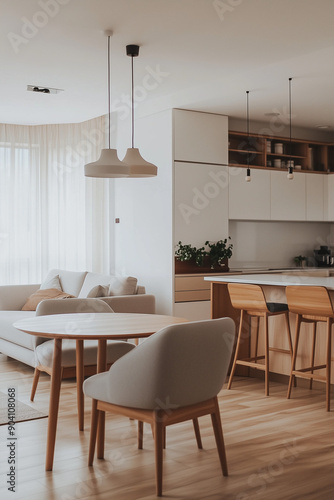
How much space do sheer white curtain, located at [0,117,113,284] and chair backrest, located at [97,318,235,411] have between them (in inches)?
189

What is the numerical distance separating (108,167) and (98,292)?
2032 millimetres

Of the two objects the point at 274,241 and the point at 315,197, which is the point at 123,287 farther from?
the point at 315,197

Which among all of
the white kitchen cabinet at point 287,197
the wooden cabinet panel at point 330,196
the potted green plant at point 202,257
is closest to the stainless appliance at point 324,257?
the wooden cabinet panel at point 330,196

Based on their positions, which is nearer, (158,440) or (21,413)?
(158,440)

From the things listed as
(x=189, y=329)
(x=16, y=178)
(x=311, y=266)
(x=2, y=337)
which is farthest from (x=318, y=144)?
(x=189, y=329)

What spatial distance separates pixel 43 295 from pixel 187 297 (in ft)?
5.08

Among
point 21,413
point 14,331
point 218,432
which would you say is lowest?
point 21,413

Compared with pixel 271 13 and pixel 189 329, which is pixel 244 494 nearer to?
A: pixel 189 329

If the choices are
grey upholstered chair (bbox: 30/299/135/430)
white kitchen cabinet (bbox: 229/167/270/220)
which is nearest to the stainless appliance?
white kitchen cabinet (bbox: 229/167/270/220)

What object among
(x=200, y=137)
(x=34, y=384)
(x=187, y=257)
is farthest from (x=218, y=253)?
(x=34, y=384)

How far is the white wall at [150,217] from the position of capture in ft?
21.7

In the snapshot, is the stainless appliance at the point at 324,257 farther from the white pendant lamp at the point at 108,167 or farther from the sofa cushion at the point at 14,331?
the white pendant lamp at the point at 108,167

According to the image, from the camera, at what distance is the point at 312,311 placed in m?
4.57

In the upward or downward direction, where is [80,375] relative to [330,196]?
downward
